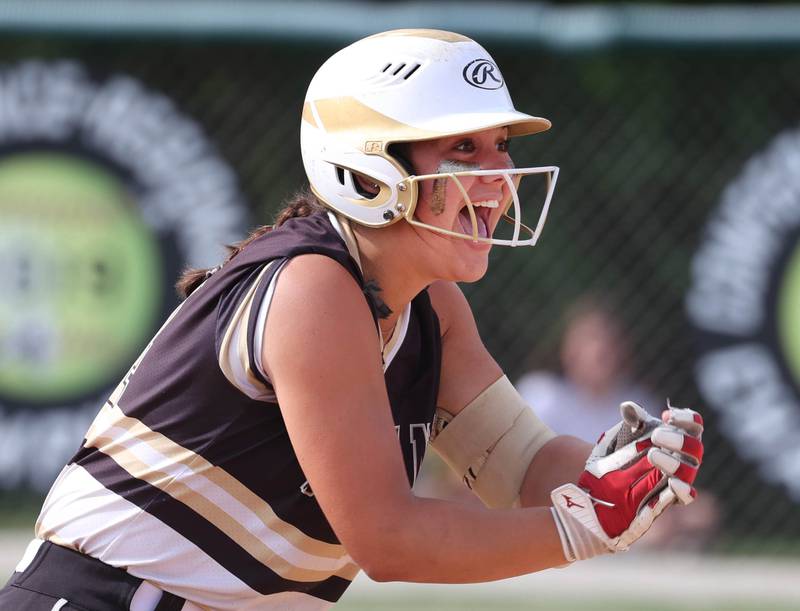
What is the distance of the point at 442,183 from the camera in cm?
237

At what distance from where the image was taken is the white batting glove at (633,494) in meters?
2.21

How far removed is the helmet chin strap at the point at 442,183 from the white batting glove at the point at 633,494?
0.52 m

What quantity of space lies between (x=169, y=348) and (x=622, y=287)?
12.9ft

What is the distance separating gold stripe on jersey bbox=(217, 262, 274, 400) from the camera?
2186mm

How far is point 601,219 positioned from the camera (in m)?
6.09

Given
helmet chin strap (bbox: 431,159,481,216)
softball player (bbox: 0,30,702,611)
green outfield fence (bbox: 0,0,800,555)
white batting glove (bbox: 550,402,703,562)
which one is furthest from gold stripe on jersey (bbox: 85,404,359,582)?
green outfield fence (bbox: 0,0,800,555)

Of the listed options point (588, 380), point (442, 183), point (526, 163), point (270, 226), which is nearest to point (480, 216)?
point (442, 183)

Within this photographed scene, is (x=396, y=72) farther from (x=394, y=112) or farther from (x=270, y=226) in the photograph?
(x=270, y=226)

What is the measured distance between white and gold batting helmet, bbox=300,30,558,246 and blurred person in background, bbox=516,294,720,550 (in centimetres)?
339

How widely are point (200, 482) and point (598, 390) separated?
369cm

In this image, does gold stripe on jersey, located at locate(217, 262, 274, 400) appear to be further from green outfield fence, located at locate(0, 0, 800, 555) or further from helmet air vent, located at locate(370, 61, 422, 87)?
green outfield fence, located at locate(0, 0, 800, 555)

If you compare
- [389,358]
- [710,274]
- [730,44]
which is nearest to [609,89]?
[730,44]

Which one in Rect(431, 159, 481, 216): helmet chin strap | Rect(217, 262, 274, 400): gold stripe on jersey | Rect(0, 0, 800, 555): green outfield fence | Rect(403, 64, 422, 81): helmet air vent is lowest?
Rect(0, 0, 800, 555): green outfield fence

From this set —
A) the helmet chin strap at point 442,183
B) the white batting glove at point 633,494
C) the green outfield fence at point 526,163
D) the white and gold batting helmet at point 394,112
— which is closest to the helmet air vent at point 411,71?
the white and gold batting helmet at point 394,112
